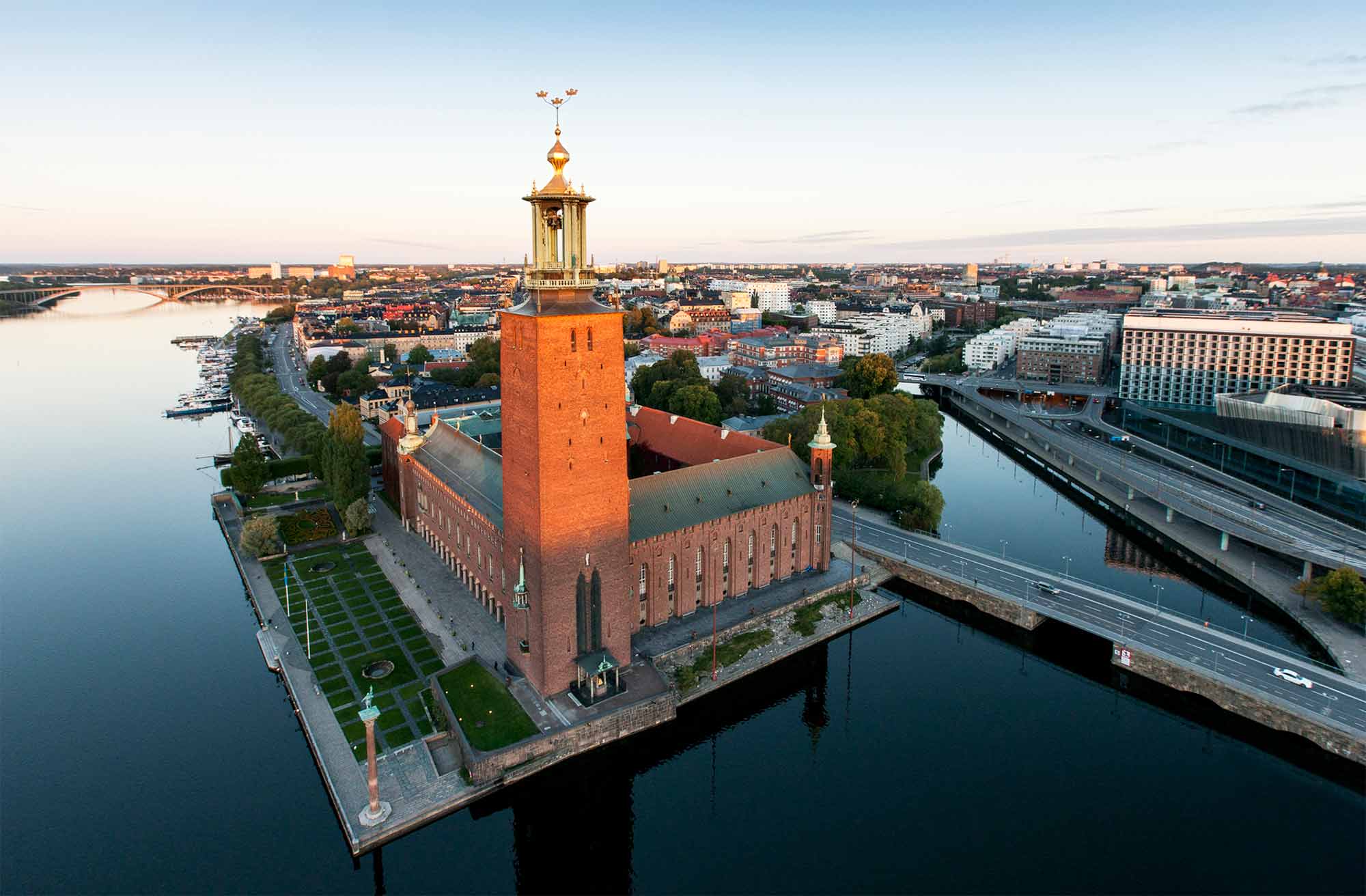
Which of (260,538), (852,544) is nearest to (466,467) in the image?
(260,538)

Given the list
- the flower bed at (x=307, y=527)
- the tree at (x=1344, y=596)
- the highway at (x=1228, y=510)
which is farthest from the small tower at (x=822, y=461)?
the flower bed at (x=307, y=527)

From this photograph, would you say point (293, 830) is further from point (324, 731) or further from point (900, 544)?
point (900, 544)

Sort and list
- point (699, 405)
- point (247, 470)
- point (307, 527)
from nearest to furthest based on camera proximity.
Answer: point (307, 527)
point (247, 470)
point (699, 405)

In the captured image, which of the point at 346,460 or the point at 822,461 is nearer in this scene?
the point at 822,461

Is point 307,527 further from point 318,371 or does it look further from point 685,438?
point 318,371

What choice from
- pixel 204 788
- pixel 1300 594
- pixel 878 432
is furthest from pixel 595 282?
pixel 1300 594

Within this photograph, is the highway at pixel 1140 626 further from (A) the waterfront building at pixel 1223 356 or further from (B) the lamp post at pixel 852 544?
(A) the waterfront building at pixel 1223 356

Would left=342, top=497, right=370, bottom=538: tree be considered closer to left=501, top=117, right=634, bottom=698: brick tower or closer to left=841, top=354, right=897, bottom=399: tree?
left=501, top=117, right=634, bottom=698: brick tower
